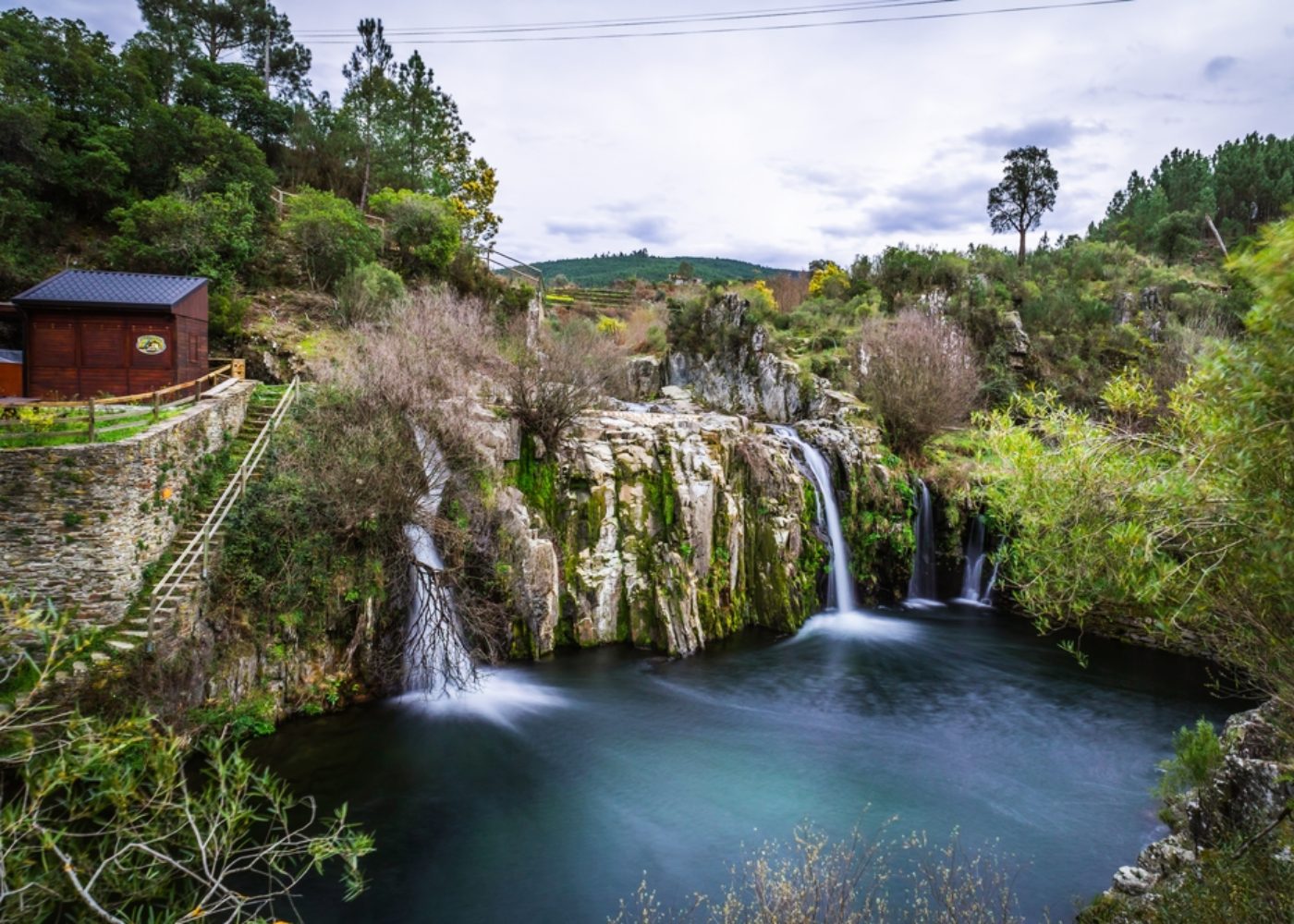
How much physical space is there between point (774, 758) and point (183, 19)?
4392 centimetres

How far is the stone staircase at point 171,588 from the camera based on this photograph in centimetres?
1078

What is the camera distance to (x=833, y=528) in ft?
68.9

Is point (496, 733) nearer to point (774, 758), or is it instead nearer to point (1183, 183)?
point (774, 758)

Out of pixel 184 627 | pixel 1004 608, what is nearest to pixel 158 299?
pixel 184 627

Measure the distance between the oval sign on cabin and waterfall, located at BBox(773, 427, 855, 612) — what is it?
17574 mm

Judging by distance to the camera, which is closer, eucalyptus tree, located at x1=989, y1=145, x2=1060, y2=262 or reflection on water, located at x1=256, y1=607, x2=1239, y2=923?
reflection on water, located at x1=256, y1=607, x2=1239, y2=923

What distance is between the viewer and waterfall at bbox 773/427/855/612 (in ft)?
68.0

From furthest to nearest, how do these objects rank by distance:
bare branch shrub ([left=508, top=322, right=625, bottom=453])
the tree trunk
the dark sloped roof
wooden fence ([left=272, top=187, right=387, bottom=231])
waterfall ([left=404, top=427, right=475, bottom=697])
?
the tree trunk
wooden fence ([left=272, top=187, right=387, bottom=231])
bare branch shrub ([left=508, top=322, right=625, bottom=453])
the dark sloped roof
waterfall ([left=404, top=427, right=475, bottom=697])

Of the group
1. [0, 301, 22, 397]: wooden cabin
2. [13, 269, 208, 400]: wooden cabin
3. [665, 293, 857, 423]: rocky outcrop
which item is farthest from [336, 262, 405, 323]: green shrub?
[665, 293, 857, 423]: rocky outcrop

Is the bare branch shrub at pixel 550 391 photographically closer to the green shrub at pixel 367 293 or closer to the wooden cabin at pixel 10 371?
the green shrub at pixel 367 293

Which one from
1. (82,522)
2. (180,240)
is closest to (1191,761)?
(82,522)

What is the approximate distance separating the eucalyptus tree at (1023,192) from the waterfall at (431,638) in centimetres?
4247

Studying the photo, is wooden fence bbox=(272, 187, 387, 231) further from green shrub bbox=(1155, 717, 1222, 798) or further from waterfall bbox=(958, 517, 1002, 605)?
green shrub bbox=(1155, 717, 1222, 798)

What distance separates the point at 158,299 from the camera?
16.6 metres
